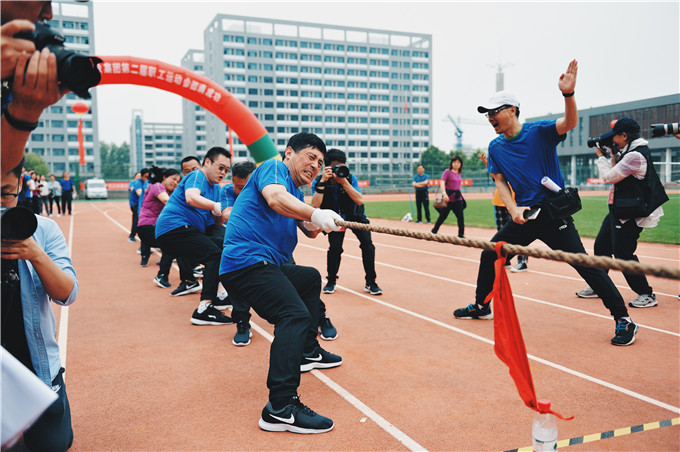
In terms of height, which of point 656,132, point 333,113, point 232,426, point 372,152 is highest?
point 333,113

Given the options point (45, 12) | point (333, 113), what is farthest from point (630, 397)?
point (333, 113)

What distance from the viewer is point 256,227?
3279 millimetres

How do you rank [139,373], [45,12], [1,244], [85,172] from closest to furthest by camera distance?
1. [45,12]
2. [1,244]
3. [139,373]
4. [85,172]

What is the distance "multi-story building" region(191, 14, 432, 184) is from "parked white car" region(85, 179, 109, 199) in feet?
142

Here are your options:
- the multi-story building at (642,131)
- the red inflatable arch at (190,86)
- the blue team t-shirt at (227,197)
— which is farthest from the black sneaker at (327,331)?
the multi-story building at (642,131)

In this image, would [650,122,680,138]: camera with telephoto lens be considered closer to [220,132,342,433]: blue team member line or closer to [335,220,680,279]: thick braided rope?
[335,220,680,279]: thick braided rope

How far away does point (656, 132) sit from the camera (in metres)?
4.26

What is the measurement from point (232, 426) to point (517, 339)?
5.88 ft

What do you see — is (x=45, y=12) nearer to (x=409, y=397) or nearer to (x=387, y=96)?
(x=409, y=397)

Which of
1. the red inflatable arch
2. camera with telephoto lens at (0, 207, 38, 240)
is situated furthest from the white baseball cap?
the red inflatable arch

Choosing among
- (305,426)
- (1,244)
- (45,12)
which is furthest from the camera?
(305,426)

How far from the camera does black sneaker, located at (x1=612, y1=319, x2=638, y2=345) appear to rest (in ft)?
14.3

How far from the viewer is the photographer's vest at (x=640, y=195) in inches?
207

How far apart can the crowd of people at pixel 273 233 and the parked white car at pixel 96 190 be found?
3352 cm
